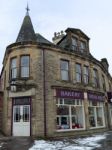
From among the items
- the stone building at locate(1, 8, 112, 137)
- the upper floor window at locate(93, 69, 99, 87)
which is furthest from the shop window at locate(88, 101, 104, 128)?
the upper floor window at locate(93, 69, 99, 87)

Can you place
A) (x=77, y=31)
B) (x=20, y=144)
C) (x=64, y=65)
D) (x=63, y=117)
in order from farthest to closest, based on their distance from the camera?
(x=77, y=31)
(x=64, y=65)
(x=63, y=117)
(x=20, y=144)

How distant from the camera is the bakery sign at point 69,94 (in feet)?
62.8

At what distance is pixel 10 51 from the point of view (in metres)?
20.1

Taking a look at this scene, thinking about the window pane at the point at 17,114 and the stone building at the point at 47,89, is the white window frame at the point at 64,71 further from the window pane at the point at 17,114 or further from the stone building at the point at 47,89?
the window pane at the point at 17,114

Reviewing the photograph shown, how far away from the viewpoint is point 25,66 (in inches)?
758

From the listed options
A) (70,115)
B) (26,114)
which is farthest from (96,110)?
(26,114)

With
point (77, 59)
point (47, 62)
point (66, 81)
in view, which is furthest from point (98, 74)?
point (47, 62)

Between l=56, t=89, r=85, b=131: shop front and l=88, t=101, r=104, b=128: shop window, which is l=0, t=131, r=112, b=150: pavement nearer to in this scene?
l=56, t=89, r=85, b=131: shop front

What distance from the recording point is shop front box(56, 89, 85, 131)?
1920 centimetres

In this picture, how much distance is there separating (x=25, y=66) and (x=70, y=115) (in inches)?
227

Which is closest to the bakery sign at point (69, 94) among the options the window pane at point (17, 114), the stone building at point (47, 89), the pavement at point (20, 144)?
the stone building at point (47, 89)

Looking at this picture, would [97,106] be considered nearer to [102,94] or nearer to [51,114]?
[102,94]

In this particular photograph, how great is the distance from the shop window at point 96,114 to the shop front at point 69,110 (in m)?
1.52

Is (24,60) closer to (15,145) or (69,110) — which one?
(69,110)
